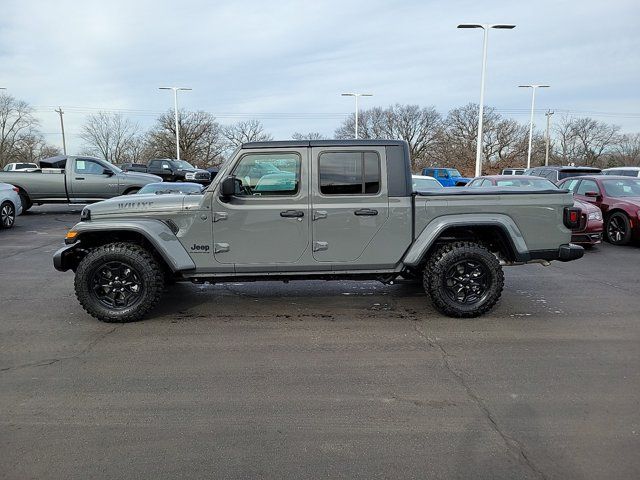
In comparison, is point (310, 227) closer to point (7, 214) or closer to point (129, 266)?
point (129, 266)

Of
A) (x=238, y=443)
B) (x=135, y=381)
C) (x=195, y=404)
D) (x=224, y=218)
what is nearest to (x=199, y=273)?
(x=224, y=218)

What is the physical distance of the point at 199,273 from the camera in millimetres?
5172

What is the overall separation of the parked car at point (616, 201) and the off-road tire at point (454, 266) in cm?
683

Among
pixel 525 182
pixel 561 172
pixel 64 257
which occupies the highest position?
pixel 561 172

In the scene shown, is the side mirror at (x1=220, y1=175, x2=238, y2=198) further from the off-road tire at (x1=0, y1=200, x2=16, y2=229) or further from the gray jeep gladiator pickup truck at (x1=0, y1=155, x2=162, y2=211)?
the gray jeep gladiator pickup truck at (x1=0, y1=155, x2=162, y2=211)

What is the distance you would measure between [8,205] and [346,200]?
38.1 ft

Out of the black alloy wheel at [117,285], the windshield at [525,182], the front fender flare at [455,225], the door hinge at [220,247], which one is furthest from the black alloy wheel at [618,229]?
the black alloy wheel at [117,285]

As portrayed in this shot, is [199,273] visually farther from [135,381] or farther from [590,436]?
[590,436]

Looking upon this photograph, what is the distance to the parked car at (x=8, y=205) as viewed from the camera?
492 inches

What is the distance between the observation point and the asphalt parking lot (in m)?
2.73

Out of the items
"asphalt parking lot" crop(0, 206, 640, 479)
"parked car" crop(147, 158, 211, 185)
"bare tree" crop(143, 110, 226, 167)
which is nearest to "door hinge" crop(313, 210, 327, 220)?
"asphalt parking lot" crop(0, 206, 640, 479)

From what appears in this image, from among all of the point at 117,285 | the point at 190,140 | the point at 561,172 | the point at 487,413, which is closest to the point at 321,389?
the point at 487,413

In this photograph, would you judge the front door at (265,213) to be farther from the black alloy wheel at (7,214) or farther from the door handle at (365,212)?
the black alloy wheel at (7,214)

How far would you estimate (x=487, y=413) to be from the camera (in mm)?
3238
